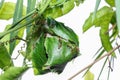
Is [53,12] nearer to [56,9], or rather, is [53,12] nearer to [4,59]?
[56,9]

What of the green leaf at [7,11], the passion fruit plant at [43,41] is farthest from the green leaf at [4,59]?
the green leaf at [7,11]

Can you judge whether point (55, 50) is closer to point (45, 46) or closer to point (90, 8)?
point (45, 46)

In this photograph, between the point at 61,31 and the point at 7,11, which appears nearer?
the point at 61,31

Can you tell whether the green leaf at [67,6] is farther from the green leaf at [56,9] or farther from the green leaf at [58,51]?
the green leaf at [58,51]

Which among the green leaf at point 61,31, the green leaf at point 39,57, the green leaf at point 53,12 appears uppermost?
the green leaf at point 53,12

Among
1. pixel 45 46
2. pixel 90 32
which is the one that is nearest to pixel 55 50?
pixel 45 46

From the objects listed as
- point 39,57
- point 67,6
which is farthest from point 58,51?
point 67,6
